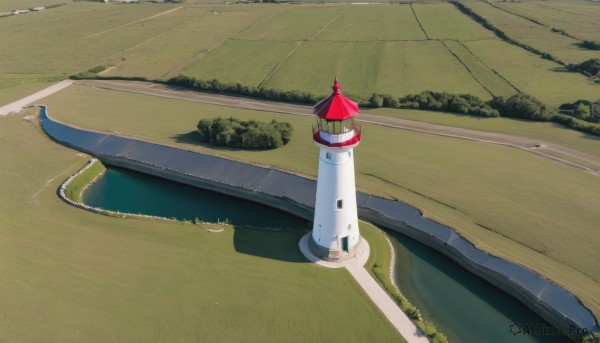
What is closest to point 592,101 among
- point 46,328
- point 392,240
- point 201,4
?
point 392,240

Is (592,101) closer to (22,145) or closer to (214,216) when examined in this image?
(214,216)

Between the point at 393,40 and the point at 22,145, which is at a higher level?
the point at 393,40

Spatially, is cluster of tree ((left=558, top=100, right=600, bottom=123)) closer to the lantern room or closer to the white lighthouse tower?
the white lighthouse tower

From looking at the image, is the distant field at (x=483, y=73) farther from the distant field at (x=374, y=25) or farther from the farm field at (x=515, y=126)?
the distant field at (x=374, y=25)

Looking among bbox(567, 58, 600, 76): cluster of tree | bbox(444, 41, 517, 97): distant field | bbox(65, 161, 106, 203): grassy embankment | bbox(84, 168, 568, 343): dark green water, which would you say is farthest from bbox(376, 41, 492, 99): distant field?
bbox(65, 161, 106, 203): grassy embankment

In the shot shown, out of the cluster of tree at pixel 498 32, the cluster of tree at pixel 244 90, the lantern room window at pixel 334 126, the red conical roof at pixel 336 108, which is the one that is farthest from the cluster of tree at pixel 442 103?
the red conical roof at pixel 336 108
